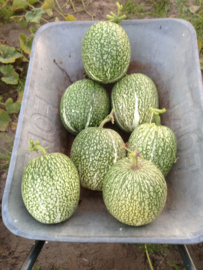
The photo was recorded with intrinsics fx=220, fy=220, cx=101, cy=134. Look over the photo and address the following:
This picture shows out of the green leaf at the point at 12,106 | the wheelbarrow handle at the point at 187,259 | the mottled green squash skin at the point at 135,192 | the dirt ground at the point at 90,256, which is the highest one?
the mottled green squash skin at the point at 135,192

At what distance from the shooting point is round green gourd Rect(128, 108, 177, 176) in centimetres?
130

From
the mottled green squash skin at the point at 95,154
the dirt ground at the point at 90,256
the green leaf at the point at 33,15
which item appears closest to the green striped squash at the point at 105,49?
the mottled green squash skin at the point at 95,154

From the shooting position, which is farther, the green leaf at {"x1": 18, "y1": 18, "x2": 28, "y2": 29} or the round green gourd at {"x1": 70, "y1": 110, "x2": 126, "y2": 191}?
the green leaf at {"x1": 18, "y1": 18, "x2": 28, "y2": 29}

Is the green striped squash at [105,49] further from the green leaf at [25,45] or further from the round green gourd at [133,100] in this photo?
the green leaf at [25,45]

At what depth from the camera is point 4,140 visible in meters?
2.26

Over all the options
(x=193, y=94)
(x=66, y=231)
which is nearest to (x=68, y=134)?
(x=66, y=231)

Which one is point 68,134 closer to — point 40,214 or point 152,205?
point 40,214

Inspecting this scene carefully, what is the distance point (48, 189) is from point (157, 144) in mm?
664

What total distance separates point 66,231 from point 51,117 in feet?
Result: 2.64

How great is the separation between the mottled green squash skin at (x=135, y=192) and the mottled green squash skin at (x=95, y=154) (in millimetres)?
224

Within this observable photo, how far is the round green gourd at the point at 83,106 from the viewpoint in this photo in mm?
1515

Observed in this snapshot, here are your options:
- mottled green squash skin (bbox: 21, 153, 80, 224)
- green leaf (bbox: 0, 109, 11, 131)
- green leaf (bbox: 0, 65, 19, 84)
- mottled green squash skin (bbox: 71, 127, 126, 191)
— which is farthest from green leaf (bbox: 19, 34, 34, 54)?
mottled green squash skin (bbox: 21, 153, 80, 224)

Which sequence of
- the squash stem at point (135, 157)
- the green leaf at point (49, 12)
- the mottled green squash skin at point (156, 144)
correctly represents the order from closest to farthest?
the squash stem at point (135, 157), the mottled green squash skin at point (156, 144), the green leaf at point (49, 12)

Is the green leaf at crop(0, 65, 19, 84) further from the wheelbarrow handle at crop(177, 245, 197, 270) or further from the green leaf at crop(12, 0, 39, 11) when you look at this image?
the wheelbarrow handle at crop(177, 245, 197, 270)
